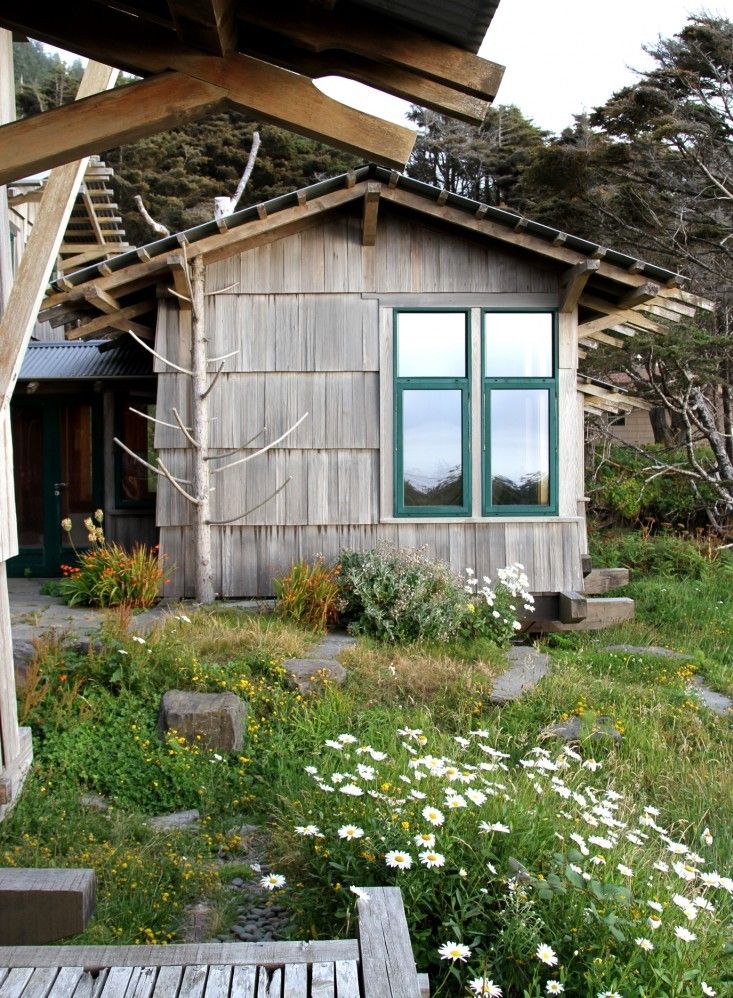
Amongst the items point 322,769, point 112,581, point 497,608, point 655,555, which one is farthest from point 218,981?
point 655,555

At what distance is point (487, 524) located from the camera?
364 inches

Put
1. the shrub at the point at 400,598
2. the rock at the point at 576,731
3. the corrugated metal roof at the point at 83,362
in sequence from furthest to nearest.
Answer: the corrugated metal roof at the point at 83,362 → the shrub at the point at 400,598 → the rock at the point at 576,731

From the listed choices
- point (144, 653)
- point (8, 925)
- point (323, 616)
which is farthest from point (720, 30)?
point (8, 925)

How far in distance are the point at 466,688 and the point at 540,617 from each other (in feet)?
10.1

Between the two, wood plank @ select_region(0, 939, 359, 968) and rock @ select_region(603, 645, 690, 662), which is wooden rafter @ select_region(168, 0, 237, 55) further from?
rock @ select_region(603, 645, 690, 662)

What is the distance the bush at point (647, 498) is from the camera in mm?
14742

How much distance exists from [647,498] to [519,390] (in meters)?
6.66

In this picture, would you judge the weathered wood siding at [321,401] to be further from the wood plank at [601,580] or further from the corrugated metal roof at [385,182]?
the wood plank at [601,580]

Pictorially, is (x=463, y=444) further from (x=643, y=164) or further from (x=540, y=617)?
(x=643, y=164)

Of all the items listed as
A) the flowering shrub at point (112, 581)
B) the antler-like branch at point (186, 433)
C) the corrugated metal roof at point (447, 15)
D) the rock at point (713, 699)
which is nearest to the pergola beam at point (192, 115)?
the corrugated metal roof at point (447, 15)

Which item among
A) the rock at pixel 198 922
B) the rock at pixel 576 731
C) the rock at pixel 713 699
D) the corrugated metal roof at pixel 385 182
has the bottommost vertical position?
the rock at pixel 713 699

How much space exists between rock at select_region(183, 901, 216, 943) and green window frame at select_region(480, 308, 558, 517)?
592 cm

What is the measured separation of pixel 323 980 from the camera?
2.47m

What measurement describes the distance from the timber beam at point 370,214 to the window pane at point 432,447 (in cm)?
159
